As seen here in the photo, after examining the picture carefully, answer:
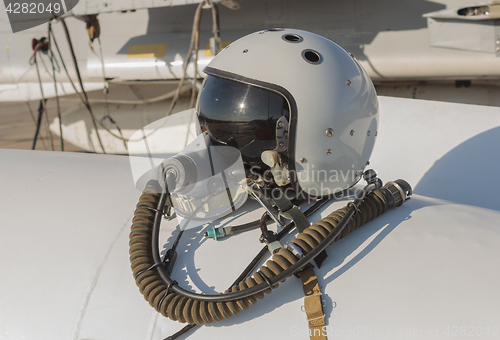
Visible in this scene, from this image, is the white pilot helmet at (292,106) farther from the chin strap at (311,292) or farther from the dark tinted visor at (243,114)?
the chin strap at (311,292)

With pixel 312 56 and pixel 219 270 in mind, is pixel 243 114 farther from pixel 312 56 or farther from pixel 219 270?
pixel 219 270

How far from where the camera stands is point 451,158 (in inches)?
86.3

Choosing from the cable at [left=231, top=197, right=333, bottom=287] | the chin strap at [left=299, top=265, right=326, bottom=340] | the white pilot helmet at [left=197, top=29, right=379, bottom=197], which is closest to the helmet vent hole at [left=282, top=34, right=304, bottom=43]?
the white pilot helmet at [left=197, top=29, right=379, bottom=197]

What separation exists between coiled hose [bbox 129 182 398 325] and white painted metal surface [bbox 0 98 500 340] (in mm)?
49

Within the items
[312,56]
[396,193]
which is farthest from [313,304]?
[312,56]

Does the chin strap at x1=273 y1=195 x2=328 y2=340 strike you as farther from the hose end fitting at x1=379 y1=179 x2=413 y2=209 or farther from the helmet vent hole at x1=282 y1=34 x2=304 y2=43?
the helmet vent hole at x1=282 y1=34 x2=304 y2=43

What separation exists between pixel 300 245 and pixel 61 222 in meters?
0.85

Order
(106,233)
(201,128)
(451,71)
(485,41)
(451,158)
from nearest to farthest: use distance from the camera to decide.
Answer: (106,233) → (201,128) → (451,158) → (485,41) → (451,71)

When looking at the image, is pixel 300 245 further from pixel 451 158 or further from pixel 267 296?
pixel 451 158

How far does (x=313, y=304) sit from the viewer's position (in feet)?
3.19

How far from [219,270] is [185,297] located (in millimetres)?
143

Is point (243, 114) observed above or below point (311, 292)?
above

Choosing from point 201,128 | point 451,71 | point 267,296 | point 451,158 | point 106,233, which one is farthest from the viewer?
point 451,71

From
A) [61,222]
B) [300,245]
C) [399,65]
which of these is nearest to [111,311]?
[61,222]
